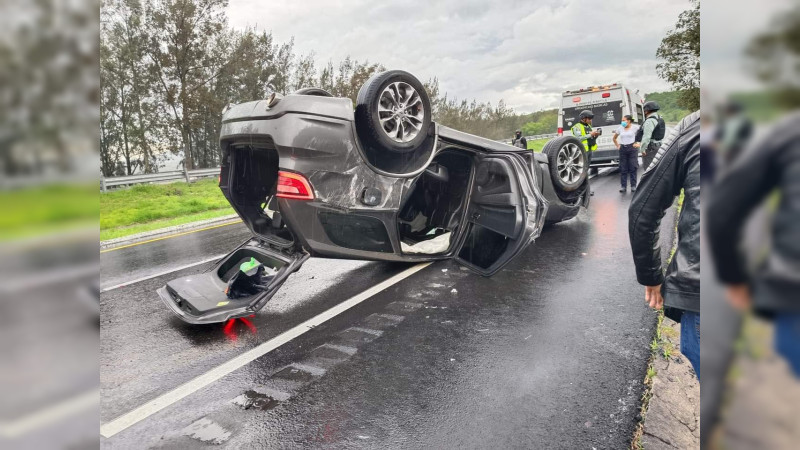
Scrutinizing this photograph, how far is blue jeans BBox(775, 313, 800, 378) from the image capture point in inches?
18.1

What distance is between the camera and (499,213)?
4.16 m

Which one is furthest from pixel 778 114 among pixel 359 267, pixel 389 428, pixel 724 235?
pixel 359 267

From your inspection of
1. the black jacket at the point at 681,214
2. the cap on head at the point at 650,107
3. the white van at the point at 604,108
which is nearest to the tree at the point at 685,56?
the black jacket at the point at 681,214

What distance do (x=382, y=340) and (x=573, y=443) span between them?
59.1 inches

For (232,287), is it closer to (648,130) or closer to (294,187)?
(294,187)

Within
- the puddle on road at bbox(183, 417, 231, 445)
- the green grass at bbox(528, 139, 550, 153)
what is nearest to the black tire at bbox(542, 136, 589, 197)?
the green grass at bbox(528, 139, 550, 153)

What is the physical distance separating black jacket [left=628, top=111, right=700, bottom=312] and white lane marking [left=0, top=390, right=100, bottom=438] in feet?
5.05

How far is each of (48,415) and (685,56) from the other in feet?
5.56

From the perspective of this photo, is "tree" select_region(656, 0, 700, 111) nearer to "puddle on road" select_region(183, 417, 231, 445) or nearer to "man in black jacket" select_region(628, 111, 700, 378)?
"man in black jacket" select_region(628, 111, 700, 378)

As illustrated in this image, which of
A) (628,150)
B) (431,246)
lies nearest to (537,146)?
(628,150)

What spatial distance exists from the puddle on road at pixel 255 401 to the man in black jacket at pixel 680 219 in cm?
206

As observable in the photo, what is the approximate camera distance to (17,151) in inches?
25.2

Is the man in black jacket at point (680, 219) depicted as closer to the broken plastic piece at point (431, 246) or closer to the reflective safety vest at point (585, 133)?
the broken plastic piece at point (431, 246)

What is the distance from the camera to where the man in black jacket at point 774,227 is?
17.5 inches
